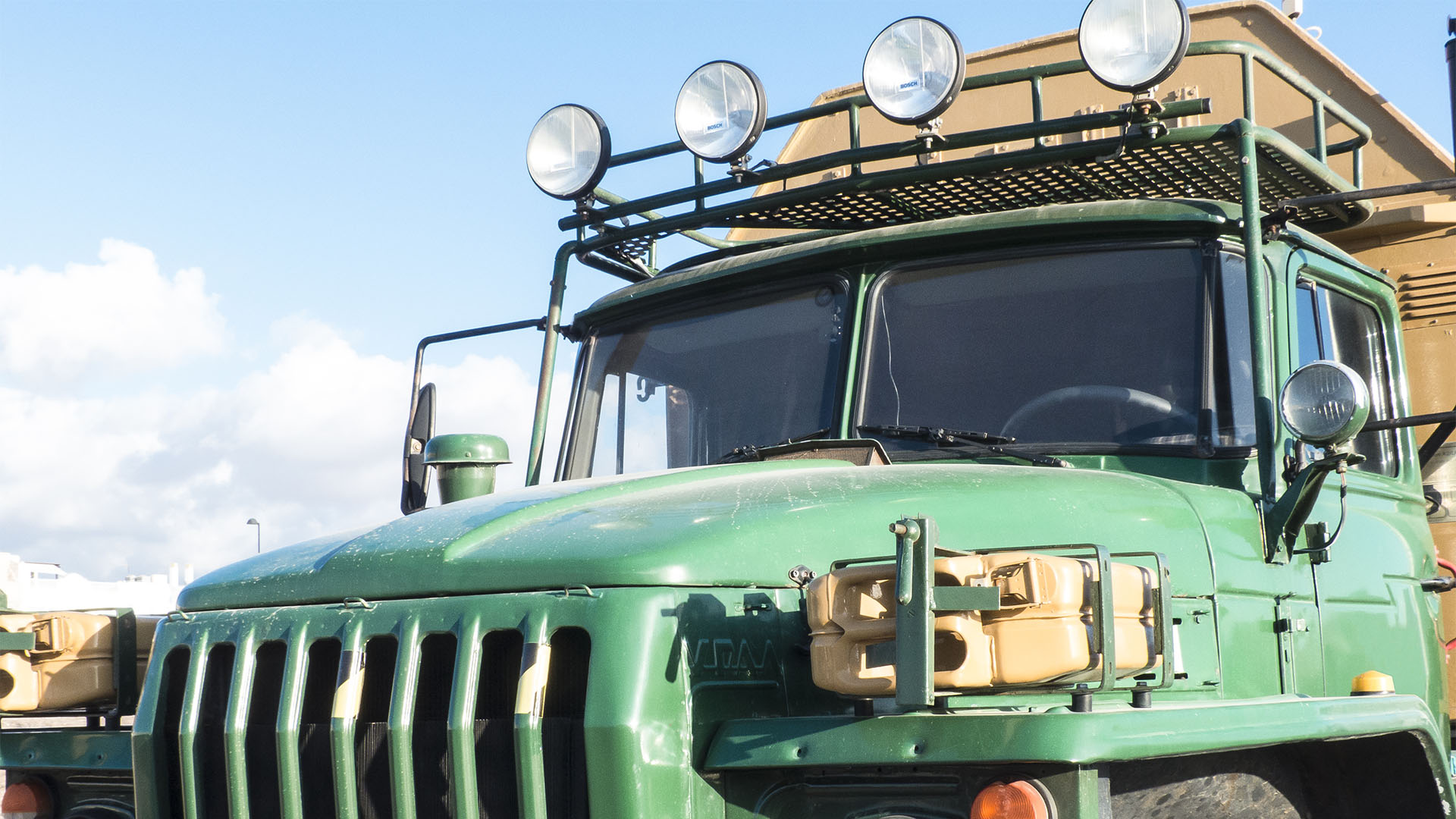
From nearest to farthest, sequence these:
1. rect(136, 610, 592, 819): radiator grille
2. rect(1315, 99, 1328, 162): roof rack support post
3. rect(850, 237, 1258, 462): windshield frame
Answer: rect(136, 610, 592, 819): radiator grille
rect(850, 237, 1258, 462): windshield frame
rect(1315, 99, 1328, 162): roof rack support post

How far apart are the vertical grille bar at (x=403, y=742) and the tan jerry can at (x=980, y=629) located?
0.81 metres

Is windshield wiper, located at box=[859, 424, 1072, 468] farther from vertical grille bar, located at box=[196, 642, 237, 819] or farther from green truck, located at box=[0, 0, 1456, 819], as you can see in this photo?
vertical grille bar, located at box=[196, 642, 237, 819]

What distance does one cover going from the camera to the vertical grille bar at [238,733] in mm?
3289

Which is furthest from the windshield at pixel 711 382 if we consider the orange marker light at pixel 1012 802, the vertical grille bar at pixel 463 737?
the orange marker light at pixel 1012 802

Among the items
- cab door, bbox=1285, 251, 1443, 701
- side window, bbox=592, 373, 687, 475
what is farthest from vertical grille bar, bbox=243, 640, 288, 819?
cab door, bbox=1285, 251, 1443, 701

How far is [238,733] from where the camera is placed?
331 centimetres

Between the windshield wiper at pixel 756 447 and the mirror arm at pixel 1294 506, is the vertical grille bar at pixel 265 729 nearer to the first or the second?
the windshield wiper at pixel 756 447

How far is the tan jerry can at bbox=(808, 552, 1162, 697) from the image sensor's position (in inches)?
106

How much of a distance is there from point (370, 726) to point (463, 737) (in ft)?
0.97

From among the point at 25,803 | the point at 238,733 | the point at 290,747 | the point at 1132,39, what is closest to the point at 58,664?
the point at 25,803

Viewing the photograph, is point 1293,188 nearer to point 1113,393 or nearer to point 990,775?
point 1113,393

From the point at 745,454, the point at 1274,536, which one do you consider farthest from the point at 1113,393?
the point at 745,454

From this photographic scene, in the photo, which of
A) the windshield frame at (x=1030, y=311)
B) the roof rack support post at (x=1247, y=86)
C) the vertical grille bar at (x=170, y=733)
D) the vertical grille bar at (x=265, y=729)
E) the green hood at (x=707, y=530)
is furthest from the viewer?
the roof rack support post at (x=1247, y=86)

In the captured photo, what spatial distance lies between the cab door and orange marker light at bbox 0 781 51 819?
3403 millimetres
